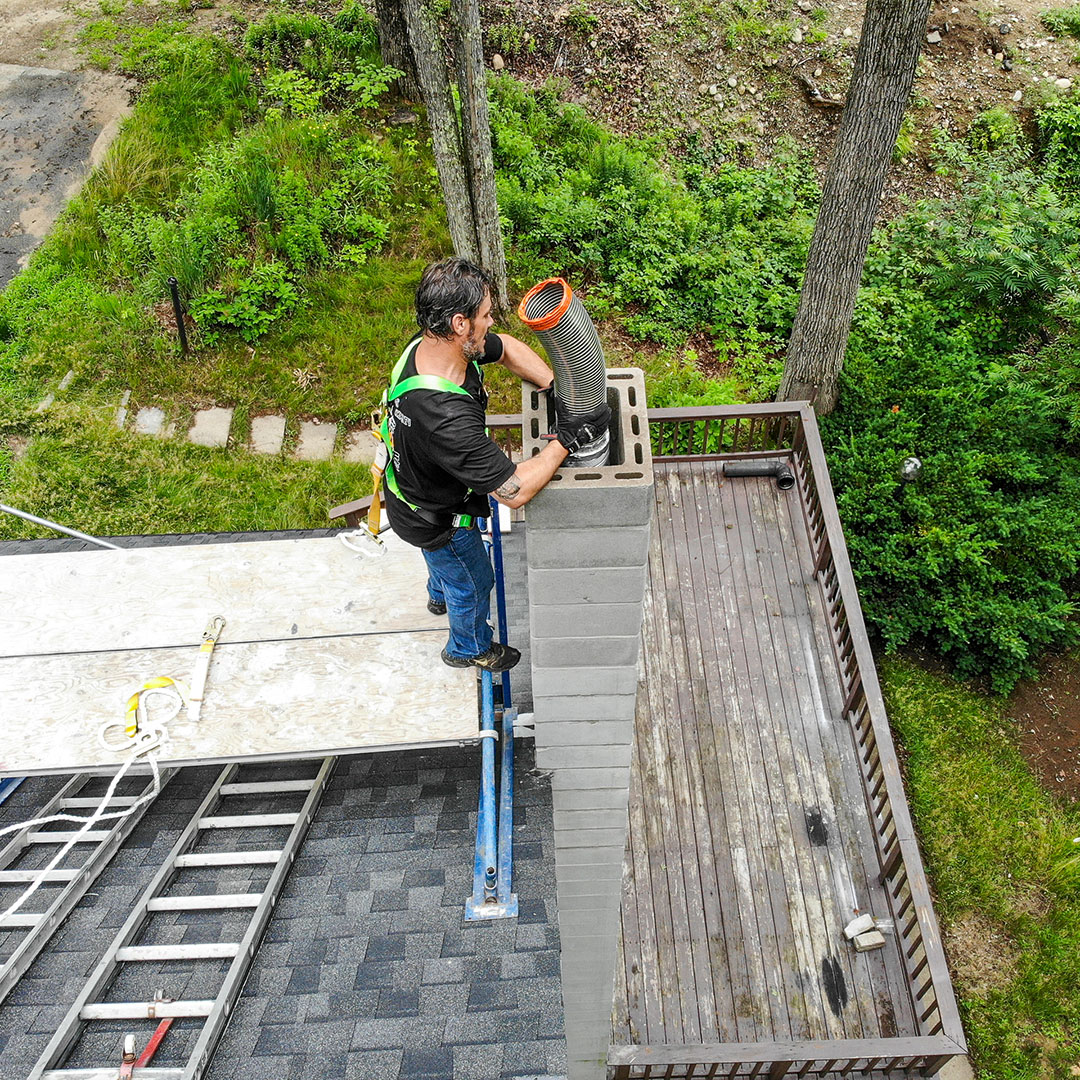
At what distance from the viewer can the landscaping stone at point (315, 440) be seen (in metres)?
9.16

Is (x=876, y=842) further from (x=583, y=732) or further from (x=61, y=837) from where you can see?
(x=61, y=837)

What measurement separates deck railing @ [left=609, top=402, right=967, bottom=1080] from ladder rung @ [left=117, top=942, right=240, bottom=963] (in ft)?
6.56

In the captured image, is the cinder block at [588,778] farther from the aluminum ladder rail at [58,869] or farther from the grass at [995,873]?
the grass at [995,873]

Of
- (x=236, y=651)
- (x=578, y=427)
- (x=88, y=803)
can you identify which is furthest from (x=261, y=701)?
(x=578, y=427)

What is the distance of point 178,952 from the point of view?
132 inches

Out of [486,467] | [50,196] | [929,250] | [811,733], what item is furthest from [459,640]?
[50,196]

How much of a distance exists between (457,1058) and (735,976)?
2.50 m

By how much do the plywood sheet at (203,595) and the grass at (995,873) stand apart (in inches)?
216

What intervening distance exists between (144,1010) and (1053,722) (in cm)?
805

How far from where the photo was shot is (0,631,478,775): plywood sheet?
12.2ft

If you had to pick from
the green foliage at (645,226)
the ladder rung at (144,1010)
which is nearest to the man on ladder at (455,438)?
the ladder rung at (144,1010)

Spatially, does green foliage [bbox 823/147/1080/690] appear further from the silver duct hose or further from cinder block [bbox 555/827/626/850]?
the silver duct hose

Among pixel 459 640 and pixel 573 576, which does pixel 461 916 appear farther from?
pixel 573 576

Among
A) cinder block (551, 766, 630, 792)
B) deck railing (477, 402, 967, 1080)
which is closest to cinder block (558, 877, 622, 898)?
cinder block (551, 766, 630, 792)
